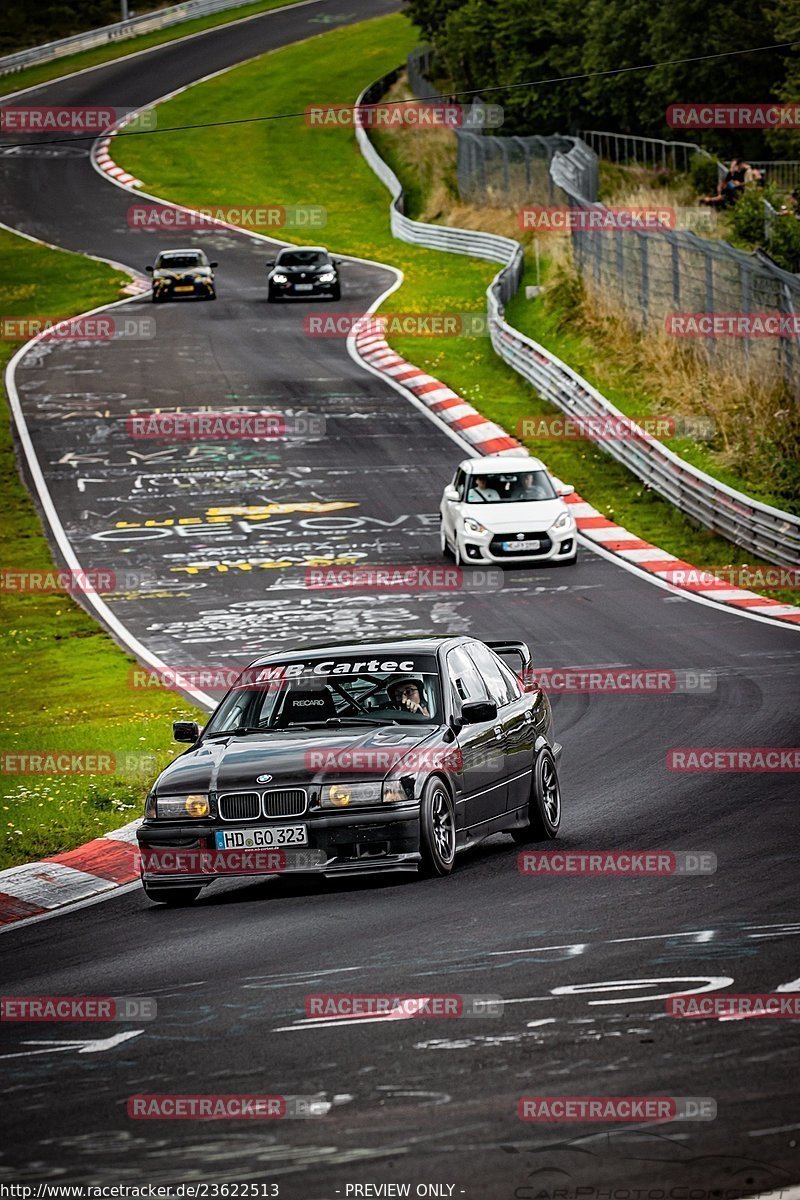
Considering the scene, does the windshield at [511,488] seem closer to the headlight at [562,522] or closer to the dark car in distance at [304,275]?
the headlight at [562,522]

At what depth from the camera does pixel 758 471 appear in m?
29.3

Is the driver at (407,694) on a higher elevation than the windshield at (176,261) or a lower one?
higher

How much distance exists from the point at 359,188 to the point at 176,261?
19.5 meters

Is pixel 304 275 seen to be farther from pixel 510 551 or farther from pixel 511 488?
pixel 510 551

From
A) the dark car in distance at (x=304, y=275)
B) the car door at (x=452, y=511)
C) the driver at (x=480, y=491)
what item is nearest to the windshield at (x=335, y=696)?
the car door at (x=452, y=511)

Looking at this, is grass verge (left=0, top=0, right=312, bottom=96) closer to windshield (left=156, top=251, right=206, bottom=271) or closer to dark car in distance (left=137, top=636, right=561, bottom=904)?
windshield (left=156, top=251, right=206, bottom=271)

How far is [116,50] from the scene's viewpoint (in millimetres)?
93875

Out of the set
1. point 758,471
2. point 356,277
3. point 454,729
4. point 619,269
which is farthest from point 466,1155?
point 356,277

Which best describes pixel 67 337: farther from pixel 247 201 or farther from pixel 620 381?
pixel 247 201

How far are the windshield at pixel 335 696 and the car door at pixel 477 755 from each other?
9.2 inches

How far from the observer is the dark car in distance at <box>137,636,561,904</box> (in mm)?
10789

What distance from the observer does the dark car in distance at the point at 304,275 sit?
166 feet

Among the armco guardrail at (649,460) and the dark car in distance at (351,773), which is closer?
the dark car in distance at (351,773)

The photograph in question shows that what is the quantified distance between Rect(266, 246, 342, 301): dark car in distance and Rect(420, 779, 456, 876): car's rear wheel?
4059 centimetres
